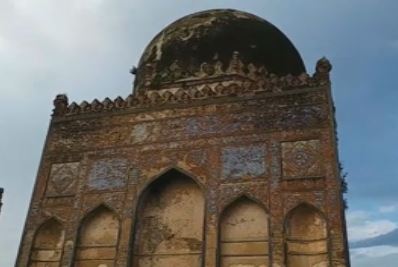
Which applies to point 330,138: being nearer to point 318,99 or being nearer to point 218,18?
point 318,99

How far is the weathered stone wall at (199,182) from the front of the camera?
24.6 feet

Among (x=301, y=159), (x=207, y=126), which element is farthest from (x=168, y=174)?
(x=301, y=159)

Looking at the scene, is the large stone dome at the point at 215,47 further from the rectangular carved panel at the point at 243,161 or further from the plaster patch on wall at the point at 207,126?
the rectangular carved panel at the point at 243,161

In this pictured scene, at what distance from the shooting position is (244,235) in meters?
7.71

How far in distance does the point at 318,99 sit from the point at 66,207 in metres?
4.98

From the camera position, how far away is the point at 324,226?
24.0ft

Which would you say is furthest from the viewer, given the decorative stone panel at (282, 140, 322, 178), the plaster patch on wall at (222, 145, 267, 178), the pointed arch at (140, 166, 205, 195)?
the pointed arch at (140, 166, 205, 195)

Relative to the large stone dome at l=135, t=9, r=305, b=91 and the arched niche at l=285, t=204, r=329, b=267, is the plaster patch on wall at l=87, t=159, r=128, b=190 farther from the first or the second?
the arched niche at l=285, t=204, r=329, b=267

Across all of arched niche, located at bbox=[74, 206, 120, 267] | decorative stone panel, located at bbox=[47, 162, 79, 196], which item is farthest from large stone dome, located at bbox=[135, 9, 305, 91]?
arched niche, located at bbox=[74, 206, 120, 267]

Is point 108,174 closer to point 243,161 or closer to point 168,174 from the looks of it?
point 168,174

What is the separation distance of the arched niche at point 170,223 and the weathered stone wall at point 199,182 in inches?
0.7

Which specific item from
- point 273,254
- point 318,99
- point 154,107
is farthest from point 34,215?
point 318,99

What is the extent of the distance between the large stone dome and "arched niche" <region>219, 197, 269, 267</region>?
3.58 m

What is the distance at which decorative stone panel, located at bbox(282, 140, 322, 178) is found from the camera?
7703 mm
